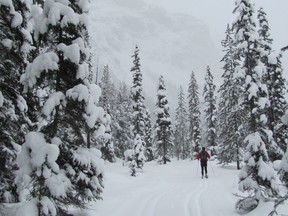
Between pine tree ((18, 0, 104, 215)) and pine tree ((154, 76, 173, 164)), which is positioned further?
pine tree ((154, 76, 173, 164))

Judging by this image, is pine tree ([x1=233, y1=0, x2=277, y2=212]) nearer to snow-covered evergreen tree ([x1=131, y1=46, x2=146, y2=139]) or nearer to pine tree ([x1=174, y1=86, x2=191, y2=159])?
snow-covered evergreen tree ([x1=131, y1=46, x2=146, y2=139])

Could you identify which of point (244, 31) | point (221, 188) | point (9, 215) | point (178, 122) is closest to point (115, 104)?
point (178, 122)

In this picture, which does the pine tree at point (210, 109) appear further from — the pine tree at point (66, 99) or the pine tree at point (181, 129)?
the pine tree at point (66, 99)

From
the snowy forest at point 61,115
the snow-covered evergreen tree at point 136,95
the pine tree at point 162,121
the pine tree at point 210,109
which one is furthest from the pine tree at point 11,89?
the pine tree at point 210,109

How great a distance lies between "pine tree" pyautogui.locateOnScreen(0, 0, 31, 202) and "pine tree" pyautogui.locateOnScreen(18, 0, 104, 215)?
6.54 feet

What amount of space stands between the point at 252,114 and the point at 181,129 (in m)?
61.8

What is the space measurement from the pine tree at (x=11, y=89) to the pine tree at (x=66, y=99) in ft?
6.54

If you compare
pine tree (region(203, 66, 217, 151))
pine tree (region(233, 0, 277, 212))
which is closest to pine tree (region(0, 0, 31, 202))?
pine tree (region(233, 0, 277, 212))

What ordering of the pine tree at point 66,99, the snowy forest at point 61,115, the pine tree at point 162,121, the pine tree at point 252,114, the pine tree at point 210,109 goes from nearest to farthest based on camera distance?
the snowy forest at point 61,115
the pine tree at point 66,99
the pine tree at point 252,114
the pine tree at point 210,109
the pine tree at point 162,121

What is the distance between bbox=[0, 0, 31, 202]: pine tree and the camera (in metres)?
11.2

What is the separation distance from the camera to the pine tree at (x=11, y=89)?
1120 centimetres

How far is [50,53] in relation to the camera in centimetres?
908

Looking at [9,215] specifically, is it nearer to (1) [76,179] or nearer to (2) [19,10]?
(1) [76,179]

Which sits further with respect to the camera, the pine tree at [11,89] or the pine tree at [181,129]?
the pine tree at [181,129]
